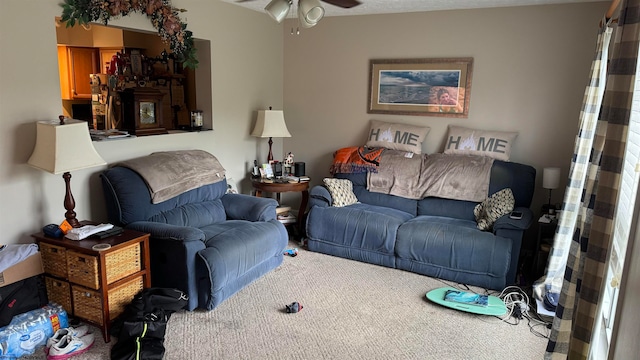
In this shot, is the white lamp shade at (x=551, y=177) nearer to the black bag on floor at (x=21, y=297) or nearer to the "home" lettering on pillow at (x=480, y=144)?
the "home" lettering on pillow at (x=480, y=144)

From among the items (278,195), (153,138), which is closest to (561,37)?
(278,195)

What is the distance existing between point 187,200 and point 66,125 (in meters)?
1.23

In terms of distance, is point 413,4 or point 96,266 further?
point 413,4

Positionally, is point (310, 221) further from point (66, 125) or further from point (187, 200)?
point (66, 125)

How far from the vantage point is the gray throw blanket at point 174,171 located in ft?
11.5

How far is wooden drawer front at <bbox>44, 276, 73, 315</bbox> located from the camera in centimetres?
300

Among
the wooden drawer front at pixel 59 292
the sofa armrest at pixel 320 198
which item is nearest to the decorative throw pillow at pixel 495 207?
the sofa armrest at pixel 320 198

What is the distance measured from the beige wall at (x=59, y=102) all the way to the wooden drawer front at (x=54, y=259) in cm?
20

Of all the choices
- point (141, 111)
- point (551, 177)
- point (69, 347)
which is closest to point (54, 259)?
point (69, 347)

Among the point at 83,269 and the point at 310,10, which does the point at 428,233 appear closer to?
the point at 310,10

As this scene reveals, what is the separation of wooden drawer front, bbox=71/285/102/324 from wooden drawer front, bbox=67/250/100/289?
0.18 ft

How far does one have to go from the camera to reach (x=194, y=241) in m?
3.21

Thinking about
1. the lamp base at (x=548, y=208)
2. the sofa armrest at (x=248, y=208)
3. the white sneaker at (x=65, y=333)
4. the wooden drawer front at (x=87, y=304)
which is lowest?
the white sneaker at (x=65, y=333)

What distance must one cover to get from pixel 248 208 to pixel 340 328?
58.4 inches
